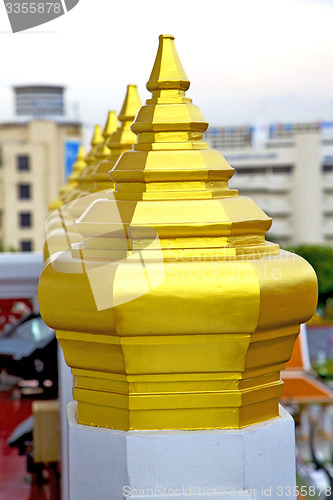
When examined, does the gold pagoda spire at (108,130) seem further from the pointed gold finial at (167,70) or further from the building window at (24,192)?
the building window at (24,192)

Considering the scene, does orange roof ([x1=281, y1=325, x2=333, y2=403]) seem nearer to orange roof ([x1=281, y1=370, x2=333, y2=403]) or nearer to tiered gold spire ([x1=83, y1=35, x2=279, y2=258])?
orange roof ([x1=281, y1=370, x2=333, y2=403])

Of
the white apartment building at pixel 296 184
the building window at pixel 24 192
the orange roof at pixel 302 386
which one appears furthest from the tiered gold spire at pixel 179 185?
the white apartment building at pixel 296 184

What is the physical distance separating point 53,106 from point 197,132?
56109 mm

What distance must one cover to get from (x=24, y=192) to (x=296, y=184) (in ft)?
85.1

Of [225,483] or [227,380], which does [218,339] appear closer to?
[227,380]

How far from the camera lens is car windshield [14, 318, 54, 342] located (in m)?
5.17

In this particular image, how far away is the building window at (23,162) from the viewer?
4712 cm

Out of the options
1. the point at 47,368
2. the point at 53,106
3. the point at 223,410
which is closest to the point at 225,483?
the point at 223,410

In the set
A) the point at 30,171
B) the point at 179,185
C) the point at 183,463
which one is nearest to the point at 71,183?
the point at 179,185

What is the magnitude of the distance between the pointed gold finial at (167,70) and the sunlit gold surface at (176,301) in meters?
0.15

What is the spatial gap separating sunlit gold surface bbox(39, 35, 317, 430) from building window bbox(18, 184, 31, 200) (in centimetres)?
4726

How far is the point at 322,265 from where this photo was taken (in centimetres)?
4066
